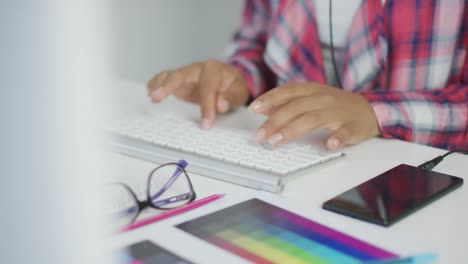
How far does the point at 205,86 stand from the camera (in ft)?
2.96

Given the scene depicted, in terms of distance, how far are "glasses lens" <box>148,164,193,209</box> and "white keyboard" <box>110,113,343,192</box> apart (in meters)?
0.03

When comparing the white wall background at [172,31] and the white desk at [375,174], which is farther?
the white wall background at [172,31]

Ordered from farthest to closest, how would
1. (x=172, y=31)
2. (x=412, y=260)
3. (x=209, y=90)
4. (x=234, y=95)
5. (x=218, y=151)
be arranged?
(x=172, y=31), (x=234, y=95), (x=209, y=90), (x=218, y=151), (x=412, y=260)

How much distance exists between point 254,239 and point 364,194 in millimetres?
146

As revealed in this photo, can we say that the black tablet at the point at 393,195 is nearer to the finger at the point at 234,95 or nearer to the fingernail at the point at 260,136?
the fingernail at the point at 260,136

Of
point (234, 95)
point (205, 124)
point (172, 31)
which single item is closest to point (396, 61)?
point (234, 95)

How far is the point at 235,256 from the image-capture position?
0.43m

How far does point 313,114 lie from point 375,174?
0.40 feet

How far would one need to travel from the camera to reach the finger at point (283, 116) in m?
0.69

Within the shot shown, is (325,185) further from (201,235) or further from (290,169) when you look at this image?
(201,235)

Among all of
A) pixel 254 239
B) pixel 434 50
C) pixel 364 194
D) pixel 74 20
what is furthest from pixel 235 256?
pixel 434 50

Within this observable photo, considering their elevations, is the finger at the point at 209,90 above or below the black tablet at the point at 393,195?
above

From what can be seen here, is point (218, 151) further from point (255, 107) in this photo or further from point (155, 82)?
point (155, 82)

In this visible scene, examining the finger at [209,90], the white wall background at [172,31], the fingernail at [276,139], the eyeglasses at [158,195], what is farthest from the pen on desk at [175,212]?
the white wall background at [172,31]
